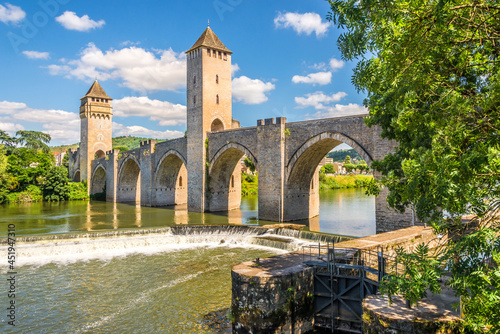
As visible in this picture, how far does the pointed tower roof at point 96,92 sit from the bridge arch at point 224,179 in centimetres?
2919

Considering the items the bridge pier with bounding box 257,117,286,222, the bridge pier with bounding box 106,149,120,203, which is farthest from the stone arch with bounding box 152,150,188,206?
the bridge pier with bounding box 257,117,286,222

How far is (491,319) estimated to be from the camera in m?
3.76

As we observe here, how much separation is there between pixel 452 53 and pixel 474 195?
2.18 meters

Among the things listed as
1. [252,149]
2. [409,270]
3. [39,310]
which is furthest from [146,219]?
[409,270]

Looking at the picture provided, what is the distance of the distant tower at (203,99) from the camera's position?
1073 inches

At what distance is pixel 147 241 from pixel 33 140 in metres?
48.2

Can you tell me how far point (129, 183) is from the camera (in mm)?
41938

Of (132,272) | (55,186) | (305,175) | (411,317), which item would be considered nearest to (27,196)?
(55,186)

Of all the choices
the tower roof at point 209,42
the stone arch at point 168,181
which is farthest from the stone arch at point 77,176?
the tower roof at point 209,42

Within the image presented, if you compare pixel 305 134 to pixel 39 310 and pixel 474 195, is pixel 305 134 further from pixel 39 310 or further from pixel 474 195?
pixel 474 195

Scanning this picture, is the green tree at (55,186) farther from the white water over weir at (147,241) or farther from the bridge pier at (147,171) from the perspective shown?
the white water over weir at (147,241)

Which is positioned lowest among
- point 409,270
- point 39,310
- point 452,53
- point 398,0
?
point 39,310

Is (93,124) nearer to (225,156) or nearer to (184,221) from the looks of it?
(225,156)

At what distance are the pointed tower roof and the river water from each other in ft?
93.5
